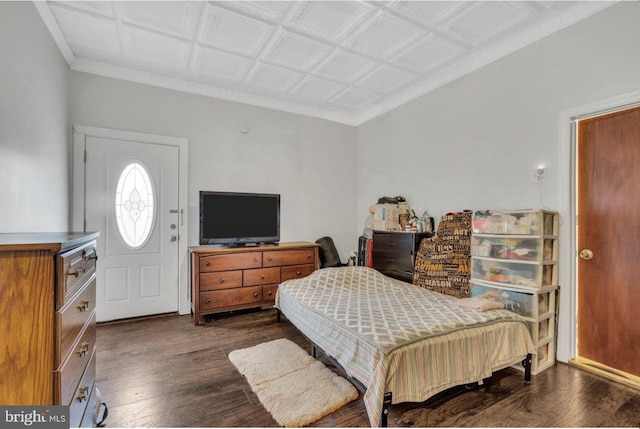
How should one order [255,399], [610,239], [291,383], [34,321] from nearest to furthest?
[34,321], [255,399], [291,383], [610,239]

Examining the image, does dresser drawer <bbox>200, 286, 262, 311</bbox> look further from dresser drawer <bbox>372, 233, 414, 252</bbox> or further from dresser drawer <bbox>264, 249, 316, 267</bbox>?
dresser drawer <bbox>372, 233, 414, 252</bbox>

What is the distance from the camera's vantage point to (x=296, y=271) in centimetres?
378

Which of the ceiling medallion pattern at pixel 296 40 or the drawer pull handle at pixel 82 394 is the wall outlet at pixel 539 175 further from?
the drawer pull handle at pixel 82 394

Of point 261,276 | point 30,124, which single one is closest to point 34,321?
point 30,124

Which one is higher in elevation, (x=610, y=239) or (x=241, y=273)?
(x=610, y=239)

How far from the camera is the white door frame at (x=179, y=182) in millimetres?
3129

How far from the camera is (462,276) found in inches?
114

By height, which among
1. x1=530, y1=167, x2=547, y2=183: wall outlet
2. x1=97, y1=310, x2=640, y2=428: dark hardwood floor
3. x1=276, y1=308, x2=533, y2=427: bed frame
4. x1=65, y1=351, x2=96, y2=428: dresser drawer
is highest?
x1=530, y1=167, x2=547, y2=183: wall outlet

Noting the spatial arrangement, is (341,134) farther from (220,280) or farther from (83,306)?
(83,306)

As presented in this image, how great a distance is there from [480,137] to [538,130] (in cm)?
53

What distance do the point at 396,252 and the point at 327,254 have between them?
1.14m

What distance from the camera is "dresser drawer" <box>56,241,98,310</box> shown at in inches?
40.5

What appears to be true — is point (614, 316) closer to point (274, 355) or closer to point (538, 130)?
point (538, 130)

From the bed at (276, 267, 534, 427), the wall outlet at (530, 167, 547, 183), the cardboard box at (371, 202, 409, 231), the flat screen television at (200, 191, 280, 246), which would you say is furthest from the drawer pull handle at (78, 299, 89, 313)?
the wall outlet at (530, 167, 547, 183)
